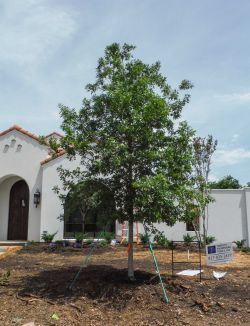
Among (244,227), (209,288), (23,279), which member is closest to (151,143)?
(209,288)

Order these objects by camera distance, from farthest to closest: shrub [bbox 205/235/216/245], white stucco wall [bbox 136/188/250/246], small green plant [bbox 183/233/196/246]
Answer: white stucco wall [bbox 136/188/250/246] < shrub [bbox 205/235/216/245] < small green plant [bbox 183/233/196/246]

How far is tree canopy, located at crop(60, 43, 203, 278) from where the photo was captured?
7.50 meters

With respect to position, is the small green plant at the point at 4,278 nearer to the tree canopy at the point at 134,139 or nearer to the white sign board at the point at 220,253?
the tree canopy at the point at 134,139

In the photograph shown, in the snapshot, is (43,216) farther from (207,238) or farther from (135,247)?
(207,238)

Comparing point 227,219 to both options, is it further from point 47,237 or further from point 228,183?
point 228,183

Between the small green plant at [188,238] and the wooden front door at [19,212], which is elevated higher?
the wooden front door at [19,212]

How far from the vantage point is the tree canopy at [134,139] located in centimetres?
750

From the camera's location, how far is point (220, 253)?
8312 mm

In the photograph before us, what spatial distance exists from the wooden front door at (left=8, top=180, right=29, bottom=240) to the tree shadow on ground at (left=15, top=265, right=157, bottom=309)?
347 inches

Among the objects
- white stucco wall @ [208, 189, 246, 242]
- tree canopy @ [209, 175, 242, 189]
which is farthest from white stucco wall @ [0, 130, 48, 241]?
tree canopy @ [209, 175, 242, 189]

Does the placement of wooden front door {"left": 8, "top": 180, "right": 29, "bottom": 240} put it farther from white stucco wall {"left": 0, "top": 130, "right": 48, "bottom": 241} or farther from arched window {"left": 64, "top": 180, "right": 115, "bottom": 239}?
arched window {"left": 64, "top": 180, "right": 115, "bottom": 239}

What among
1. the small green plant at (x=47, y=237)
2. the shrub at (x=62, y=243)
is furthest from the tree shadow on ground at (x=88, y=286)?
the small green plant at (x=47, y=237)

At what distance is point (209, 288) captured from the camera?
313 inches

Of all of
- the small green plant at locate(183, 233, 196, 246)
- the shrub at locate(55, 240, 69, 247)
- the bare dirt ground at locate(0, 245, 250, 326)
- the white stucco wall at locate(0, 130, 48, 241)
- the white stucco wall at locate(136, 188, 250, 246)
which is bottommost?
the bare dirt ground at locate(0, 245, 250, 326)
